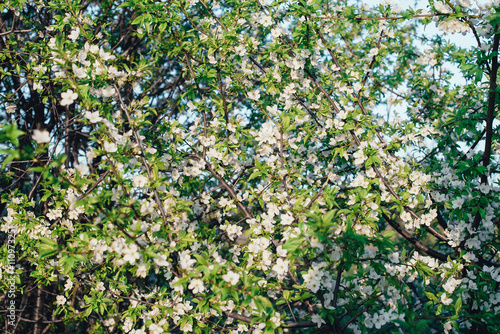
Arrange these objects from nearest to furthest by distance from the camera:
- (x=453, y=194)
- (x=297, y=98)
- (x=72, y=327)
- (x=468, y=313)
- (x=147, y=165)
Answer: (x=147, y=165)
(x=468, y=313)
(x=453, y=194)
(x=297, y=98)
(x=72, y=327)

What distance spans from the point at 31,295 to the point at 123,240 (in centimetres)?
386

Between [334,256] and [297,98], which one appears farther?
[297,98]

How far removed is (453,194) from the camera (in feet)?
10.2

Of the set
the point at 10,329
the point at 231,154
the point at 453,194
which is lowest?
the point at 10,329

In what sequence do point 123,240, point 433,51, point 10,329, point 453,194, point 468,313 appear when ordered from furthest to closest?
point 433,51, point 10,329, point 453,194, point 468,313, point 123,240

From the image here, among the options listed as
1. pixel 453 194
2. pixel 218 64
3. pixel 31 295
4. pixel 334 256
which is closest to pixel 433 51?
pixel 453 194

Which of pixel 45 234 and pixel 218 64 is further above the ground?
pixel 218 64

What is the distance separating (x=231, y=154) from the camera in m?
3.47

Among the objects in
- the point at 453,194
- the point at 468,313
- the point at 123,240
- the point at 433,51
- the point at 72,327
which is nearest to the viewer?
the point at 123,240

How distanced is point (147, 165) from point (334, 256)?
147 centimetres

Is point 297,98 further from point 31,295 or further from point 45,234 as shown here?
point 31,295

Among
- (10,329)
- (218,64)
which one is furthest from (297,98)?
(10,329)

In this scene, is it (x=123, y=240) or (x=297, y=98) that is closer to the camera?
(x=123, y=240)

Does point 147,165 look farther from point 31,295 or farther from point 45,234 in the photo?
point 31,295
